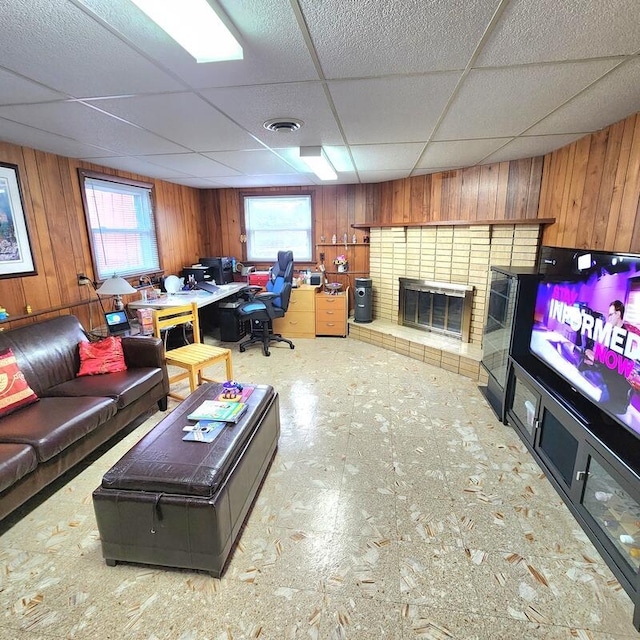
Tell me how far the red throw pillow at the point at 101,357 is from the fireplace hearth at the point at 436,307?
3498 millimetres

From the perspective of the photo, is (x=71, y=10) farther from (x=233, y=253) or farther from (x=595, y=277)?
(x=233, y=253)

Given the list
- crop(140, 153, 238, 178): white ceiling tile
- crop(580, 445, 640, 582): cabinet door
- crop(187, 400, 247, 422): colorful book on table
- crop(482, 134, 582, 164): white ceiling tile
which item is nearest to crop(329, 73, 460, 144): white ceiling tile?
crop(482, 134, 582, 164): white ceiling tile

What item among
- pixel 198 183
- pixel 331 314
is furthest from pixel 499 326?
pixel 198 183

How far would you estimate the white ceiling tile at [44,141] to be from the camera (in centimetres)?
244

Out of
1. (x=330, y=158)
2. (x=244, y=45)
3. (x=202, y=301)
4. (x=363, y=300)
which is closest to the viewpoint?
(x=244, y=45)

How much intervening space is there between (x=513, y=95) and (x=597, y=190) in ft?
3.84

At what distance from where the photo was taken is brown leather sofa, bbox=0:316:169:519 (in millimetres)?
1852

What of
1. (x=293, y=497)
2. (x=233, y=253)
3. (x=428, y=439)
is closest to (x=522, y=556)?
(x=428, y=439)

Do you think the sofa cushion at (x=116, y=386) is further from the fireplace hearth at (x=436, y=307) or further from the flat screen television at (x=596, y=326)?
the fireplace hearth at (x=436, y=307)

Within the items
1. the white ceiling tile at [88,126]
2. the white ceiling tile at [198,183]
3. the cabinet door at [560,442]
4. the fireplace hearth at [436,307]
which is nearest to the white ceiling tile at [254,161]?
the white ceiling tile at [88,126]

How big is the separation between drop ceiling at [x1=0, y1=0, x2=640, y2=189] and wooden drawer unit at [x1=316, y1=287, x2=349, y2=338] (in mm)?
2403

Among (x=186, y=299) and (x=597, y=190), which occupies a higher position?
(x=597, y=190)

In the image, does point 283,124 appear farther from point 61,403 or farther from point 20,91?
point 61,403

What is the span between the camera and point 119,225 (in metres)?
4.02
